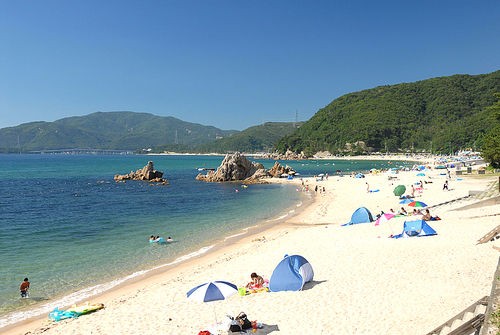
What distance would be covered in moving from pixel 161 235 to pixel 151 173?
5501cm

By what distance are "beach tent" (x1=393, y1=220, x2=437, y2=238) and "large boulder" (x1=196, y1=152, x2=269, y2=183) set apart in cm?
5501

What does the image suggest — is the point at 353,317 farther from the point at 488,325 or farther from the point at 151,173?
the point at 151,173

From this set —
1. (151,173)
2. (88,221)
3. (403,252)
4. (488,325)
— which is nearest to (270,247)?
(403,252)

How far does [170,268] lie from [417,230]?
45.1 ft

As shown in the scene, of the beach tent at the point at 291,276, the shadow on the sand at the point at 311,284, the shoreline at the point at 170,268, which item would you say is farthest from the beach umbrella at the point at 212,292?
the shoreline at the point at 170,268

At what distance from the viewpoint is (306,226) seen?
30328 mm

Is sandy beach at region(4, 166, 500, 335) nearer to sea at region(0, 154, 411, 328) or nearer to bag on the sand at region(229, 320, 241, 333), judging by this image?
bag on the sand at region(229, 320, 241, 333)

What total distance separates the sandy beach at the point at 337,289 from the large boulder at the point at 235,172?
54332mm

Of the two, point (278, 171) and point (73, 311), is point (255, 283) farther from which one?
point (278, 171)

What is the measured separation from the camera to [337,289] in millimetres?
13430

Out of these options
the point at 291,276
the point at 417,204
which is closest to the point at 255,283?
the point at 291,276

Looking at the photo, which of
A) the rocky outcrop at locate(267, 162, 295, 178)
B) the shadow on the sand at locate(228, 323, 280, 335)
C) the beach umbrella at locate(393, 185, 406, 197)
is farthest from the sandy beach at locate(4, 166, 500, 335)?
the rocky outcrop at locate(267, 162, 295, 178)

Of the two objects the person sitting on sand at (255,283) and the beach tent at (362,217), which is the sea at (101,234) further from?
the beach tent at (362,217)

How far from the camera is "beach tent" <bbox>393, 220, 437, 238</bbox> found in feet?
65.8
